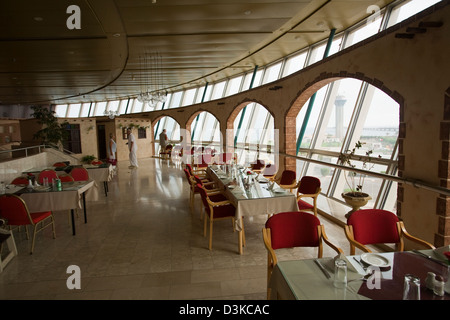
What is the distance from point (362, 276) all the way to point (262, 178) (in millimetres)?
3586

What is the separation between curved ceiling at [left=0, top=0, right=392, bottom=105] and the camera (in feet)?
15.3

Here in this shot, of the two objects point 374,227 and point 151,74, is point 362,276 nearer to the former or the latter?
point 374,227

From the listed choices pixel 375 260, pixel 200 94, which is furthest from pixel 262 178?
pixel 200 94

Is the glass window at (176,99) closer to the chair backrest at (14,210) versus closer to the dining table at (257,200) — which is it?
the dining table at (257,200)

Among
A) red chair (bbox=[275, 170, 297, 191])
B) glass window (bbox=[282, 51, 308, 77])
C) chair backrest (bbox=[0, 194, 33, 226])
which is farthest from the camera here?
glass window (bbox=[282, 51, 308, 77])

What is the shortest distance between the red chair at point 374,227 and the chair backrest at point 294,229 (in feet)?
1.17

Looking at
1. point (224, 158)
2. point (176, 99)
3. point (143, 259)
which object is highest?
point (176, 99)

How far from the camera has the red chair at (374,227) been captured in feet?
9.08

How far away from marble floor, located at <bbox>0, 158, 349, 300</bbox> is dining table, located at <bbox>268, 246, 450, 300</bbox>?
107 cm

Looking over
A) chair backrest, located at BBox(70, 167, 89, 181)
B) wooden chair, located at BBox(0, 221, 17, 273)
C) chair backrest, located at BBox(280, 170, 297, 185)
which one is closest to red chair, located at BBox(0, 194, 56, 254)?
wooden chair, located at BBox(0, 221, 17, 273)

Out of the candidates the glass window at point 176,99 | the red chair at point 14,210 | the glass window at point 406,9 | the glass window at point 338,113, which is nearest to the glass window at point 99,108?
the glass window at point 176,99

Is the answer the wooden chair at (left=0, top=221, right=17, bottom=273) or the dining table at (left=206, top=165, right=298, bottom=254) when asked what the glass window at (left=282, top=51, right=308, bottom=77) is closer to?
the dining table at (left=206, top=165, right=298, bottom=254)

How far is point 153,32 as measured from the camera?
230 inches

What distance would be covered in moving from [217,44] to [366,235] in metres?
5.74
